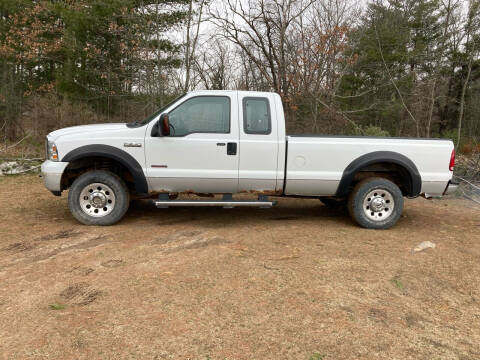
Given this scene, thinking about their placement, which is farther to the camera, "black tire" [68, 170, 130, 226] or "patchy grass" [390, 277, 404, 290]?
"black tire" [68, 170, 130, 226]

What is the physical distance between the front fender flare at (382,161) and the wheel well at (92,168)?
3153 millimetres

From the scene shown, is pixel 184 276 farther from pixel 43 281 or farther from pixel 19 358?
pixel 19 358

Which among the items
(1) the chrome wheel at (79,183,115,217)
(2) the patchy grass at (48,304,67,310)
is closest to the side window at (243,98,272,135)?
(1) the chrome wheel at (79,183,115,217)

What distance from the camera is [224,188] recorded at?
539 centimetres

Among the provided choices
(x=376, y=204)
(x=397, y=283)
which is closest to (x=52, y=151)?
(x=397, y=283)

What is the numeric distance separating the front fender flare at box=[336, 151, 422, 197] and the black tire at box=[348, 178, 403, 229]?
0.25m

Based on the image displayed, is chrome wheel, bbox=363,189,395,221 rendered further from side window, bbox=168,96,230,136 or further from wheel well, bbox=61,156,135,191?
wheel well, bbox=61,156,135,191

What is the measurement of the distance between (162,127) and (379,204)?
340cm

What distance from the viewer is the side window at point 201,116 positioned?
520cm

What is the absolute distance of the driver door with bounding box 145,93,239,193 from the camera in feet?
17.0

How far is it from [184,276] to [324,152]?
9.35 ft

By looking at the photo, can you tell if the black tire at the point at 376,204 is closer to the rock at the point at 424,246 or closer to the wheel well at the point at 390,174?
the wheel well at the point at 390,174

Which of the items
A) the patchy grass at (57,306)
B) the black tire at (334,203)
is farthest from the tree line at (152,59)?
the patchy grass at (57,306)

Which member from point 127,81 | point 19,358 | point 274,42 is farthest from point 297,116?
point 19,358
